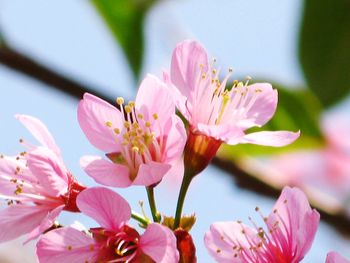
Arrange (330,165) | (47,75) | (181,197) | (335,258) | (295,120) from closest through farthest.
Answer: (335,258) → (181,197) → (47,75) → (295,120) → (330,165)

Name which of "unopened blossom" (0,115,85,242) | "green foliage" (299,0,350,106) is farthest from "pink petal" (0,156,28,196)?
"green foliage" (299,0,350,106)

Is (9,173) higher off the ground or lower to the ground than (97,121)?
lower

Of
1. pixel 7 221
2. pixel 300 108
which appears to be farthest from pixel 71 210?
pixel 300 108

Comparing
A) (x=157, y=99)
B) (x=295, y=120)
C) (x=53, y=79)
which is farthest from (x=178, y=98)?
(x=295, y=120)

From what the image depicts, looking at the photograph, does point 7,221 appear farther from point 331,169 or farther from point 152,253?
point 331,169

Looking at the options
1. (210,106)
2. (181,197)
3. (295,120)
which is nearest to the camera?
(181,197)

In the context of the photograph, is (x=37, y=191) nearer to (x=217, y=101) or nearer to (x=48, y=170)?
(x=48, y=170)

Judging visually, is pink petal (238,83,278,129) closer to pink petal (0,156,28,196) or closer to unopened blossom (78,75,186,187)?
unopened blossom (78,75,186,187)
